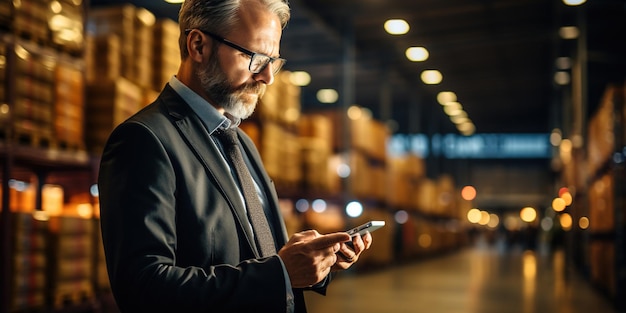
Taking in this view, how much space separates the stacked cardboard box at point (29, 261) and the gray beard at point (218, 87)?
175 inches

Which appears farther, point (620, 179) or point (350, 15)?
point (350, 15)

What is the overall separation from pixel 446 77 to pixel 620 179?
579 inches

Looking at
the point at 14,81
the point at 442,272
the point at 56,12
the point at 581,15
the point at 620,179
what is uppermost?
the point at 581,15

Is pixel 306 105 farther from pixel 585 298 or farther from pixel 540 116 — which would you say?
pixel 585 298

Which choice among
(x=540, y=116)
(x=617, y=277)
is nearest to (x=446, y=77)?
(x=540, y=116)

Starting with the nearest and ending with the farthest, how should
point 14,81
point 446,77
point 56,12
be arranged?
point 14,81, point 56,12, point 446,77

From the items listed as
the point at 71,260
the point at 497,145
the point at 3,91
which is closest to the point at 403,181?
the point at 71,260

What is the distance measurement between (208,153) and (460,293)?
10.4 meters

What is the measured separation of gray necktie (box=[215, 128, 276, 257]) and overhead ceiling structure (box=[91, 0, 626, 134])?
476 inches

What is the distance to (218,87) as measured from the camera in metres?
2.13

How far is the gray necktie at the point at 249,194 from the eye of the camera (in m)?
2.10

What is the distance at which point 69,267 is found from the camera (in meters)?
6.63

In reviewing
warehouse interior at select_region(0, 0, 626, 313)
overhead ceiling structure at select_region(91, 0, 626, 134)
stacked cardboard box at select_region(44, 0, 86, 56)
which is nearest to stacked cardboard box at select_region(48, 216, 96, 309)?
warehouse interior at select_region(0, 0, 626, 313)

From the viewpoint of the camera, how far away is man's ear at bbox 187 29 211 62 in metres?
2.14
